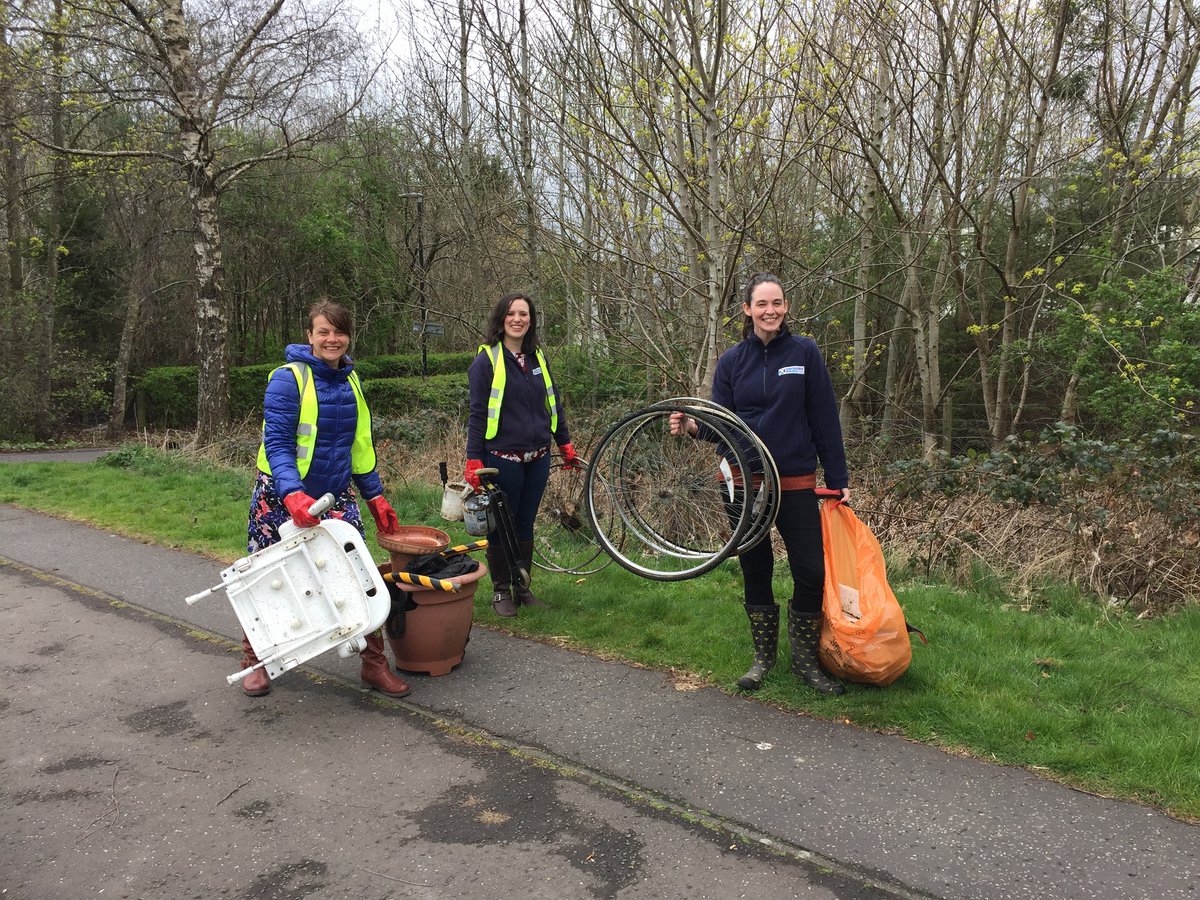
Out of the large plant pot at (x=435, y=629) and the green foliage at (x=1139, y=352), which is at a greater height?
the green foliage at (x=1139, y=352)

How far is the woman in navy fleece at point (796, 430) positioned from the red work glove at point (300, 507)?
78.9 inches

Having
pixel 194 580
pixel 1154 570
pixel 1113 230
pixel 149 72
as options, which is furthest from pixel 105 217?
pixel 1154 570

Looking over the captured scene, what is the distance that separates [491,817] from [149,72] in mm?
13821

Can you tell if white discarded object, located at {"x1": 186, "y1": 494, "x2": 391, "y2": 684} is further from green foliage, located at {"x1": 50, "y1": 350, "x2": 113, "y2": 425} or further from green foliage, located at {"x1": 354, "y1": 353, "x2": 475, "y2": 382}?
green foliage, located at {"x1": 50, "y1": 350, "x2": 113, "y2": 425}

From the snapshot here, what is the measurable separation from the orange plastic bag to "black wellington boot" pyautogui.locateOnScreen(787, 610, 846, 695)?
46 mm

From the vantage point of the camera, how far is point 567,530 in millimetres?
6582

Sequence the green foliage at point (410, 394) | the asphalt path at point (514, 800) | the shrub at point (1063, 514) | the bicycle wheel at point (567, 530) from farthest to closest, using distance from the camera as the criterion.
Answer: the green foliage at point (410, 394), the bicycle wheel at point (567, 530), the shrub at point (1063, 514), the asphalt path at point (514, 800)

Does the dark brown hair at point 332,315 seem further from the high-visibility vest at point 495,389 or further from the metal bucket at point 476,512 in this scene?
the metal bucket at point 476,512

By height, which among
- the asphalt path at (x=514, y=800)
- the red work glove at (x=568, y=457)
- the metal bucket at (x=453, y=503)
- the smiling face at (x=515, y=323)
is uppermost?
the smiling face at (x=515, y=323)

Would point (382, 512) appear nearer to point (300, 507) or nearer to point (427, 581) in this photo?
point (427, 581)

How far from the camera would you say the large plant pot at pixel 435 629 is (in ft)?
13.1

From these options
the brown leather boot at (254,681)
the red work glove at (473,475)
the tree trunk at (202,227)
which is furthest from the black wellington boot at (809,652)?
the tree trunk at (202,227)

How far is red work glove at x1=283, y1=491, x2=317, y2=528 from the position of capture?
3.49 metres

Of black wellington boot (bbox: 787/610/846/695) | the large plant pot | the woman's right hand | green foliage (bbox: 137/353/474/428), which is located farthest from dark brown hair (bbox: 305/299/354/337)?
green foliage (bbox: 137/353/474/428)
